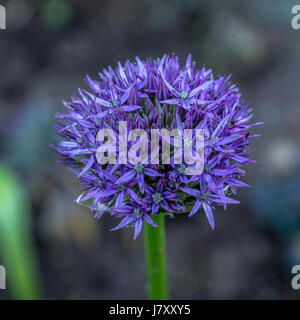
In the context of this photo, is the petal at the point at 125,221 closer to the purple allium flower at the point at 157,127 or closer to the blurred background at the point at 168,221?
the purple allium flower at the point at 157,127

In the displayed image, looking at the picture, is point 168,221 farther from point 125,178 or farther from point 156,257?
point 125,178

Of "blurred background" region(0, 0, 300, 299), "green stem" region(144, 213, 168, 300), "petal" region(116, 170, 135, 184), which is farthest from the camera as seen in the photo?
"blurred background" region(0, 0, 300, 299)

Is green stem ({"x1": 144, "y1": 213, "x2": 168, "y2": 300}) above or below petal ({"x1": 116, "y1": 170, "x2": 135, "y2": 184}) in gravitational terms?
below

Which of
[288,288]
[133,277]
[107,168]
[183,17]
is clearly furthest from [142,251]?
[183,17]

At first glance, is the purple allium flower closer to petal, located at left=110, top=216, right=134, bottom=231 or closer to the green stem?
petal, located at left=110, top=216, right=134, bottom=231

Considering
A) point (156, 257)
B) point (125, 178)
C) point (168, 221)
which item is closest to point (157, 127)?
point (125, 178)

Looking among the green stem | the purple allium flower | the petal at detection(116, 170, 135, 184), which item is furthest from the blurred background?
the petal at detection(116, 170, 135, 184)
